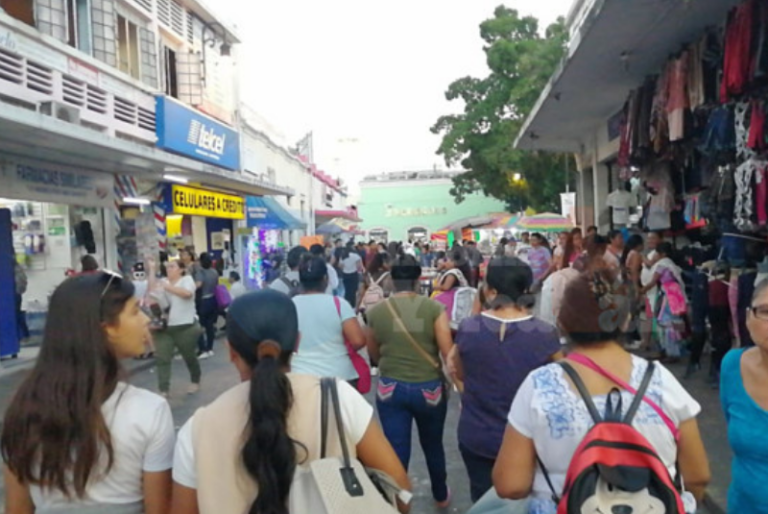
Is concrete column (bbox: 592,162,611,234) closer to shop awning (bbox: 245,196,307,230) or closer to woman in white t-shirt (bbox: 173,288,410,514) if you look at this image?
shop awning (bbox: 245,196,307,230)

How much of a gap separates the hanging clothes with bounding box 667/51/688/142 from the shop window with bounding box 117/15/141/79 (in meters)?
11.1

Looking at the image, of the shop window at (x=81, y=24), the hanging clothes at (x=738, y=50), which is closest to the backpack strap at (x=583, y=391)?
the hanging clothes at (x=738, y=50)

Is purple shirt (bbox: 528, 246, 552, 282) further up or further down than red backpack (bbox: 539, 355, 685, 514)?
further up

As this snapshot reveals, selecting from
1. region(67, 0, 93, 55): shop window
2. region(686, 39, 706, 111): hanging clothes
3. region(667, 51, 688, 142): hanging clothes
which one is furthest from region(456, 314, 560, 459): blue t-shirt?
region(67, 0, 93, 55): shop window

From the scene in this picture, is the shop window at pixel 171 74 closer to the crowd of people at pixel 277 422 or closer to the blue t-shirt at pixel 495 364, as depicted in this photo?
the blue t-shirt at pixel 495 364

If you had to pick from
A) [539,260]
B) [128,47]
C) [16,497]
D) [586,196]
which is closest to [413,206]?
[586,196]

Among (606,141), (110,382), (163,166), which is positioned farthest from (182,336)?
(606,141)

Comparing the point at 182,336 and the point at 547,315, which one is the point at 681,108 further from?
A: the point at 182,336

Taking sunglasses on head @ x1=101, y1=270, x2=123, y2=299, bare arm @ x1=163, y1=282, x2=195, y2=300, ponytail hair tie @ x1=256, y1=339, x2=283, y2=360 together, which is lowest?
bare arm @ x1=163, y1=282, x2=195, y2=300

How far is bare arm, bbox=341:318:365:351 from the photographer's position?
477 cm

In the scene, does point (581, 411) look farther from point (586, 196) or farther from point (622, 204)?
point (586, 196)

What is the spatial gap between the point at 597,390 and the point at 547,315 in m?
4.72

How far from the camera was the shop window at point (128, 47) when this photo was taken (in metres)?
15.6

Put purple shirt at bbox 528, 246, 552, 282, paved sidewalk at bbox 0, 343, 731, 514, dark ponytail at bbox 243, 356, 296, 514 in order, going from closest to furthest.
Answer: dark ponytail at bbox 243, 356, 296, 514 < paved sidewalk at bbox 0, 343, 731, 514 < purple shirt at bbox 528, 246, 552, 282
